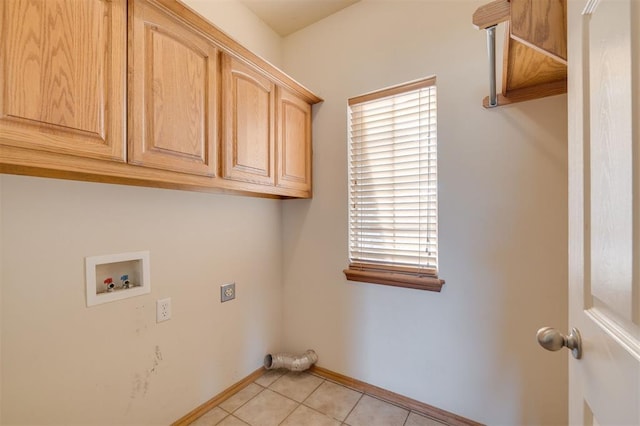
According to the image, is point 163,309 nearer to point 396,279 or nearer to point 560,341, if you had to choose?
point 396,279

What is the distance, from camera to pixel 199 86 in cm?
120

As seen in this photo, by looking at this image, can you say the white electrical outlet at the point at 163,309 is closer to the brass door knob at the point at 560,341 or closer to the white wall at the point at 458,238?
the white wall at the point at 458,238

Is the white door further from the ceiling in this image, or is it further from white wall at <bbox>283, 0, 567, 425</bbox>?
the ceiling

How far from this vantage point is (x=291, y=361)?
1.88 metres

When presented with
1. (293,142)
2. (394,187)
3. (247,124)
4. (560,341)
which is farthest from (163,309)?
(560,341)

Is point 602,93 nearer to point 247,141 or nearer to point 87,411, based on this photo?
point 247,141

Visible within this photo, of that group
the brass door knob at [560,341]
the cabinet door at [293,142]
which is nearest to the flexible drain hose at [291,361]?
the cabinet door at [293,142]

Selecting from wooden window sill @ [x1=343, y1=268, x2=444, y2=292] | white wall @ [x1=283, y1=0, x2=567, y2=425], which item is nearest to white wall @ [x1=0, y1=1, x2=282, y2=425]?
white wall @ [x1=283, y1=0, x2=567, y2=425]

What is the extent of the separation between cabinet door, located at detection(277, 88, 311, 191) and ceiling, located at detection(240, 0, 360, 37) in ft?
2.14

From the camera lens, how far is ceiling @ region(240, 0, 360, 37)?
181cm

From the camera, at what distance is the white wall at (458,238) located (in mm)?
1264

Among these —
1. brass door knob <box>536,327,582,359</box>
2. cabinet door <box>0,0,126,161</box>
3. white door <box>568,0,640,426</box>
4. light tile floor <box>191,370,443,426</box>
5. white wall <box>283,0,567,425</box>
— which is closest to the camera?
white door <box>568,0,640,426</box>

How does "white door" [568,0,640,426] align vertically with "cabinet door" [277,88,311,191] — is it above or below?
below

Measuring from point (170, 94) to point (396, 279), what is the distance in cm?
150
